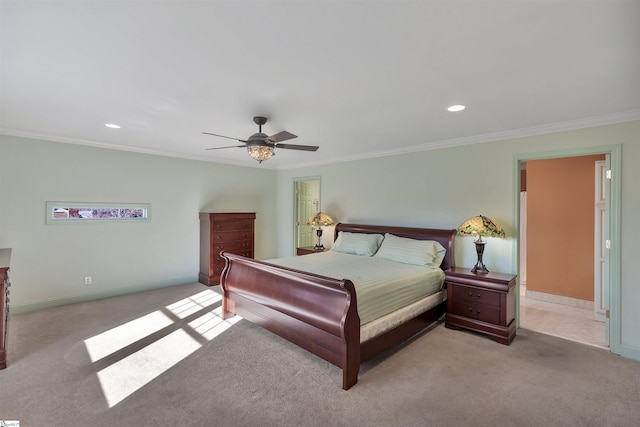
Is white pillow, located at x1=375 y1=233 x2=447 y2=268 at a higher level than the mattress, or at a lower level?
higher

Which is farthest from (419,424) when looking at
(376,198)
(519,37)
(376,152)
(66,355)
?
(376,152)

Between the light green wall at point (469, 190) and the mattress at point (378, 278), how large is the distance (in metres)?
0.92

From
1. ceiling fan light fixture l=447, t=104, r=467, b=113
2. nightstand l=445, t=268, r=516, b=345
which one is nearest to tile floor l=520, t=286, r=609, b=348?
nightstand l=445, t=268, r=516, b=345

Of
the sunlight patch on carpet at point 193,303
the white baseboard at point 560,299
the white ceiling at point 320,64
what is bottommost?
the sunlight patch on carpet at point 193,303

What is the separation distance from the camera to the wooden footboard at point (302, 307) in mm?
2426

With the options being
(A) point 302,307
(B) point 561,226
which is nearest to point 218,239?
(A) point 302,307

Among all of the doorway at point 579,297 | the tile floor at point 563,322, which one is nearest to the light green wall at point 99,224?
the doorway at point 579,297

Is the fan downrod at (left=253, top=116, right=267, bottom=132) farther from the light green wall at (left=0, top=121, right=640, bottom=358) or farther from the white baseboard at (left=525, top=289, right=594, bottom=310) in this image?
the white baseboard at (left=525, top=289, right=594, bottom=310)

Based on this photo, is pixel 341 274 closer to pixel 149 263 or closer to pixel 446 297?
pixel 446 297

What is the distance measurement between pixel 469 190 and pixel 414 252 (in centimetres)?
115

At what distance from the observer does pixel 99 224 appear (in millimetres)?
4574

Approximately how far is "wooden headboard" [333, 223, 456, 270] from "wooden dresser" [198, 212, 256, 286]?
2.23m

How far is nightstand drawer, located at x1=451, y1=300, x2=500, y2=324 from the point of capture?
130 inches

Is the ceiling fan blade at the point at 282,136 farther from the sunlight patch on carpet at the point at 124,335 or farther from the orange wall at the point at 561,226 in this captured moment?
the orange wall at the point at 561,226
